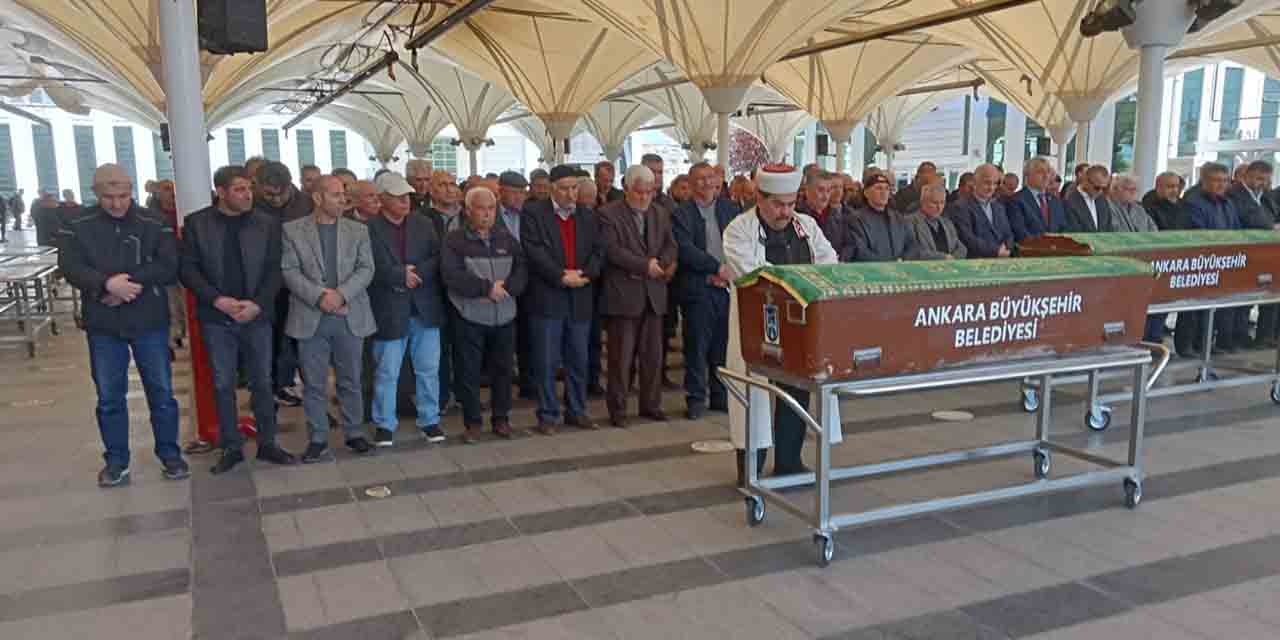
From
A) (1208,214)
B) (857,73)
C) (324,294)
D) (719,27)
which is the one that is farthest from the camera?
(857,73)

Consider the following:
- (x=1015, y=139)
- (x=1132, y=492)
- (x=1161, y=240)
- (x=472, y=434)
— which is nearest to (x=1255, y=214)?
(x=1161, y=240)

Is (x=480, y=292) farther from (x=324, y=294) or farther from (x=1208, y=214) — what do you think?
(x=1208, y=214)

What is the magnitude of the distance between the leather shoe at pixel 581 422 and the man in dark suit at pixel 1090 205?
15.8ft

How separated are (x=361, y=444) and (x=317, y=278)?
1.16 meters

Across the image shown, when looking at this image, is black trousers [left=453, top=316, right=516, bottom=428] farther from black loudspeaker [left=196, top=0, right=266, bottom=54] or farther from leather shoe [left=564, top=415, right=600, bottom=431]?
black loudspeaker [left=196, top=0, right=266, bottom=54]

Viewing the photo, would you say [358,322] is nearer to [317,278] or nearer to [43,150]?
[317,278]

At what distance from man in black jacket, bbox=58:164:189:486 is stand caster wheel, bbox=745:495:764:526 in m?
3.44

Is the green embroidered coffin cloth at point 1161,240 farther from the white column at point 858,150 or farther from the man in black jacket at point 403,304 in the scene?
the white column at point 858,150

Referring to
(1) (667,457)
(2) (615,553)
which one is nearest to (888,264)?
(2) (615,553)

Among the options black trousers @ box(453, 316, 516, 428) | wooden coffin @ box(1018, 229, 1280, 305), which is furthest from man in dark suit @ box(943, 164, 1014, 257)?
black trousers @ box(453, 316, 516, 428)

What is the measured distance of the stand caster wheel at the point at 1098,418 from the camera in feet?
20.1

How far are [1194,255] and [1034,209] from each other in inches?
85.6

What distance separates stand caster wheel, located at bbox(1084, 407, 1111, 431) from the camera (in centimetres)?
613

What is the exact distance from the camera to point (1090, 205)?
8.01 metres
